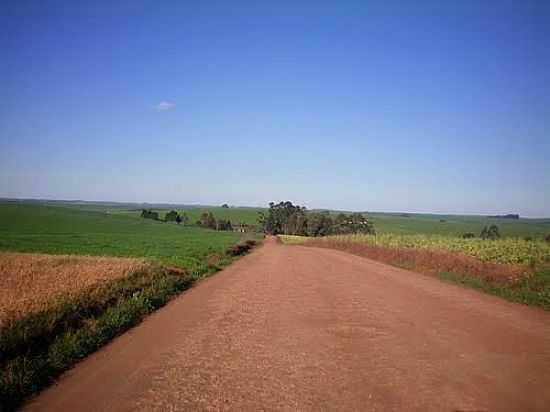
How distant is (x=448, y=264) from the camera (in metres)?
19.8

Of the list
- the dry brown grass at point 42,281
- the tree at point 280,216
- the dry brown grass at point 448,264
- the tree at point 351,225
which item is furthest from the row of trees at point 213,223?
the dry brown grass at point 42,281

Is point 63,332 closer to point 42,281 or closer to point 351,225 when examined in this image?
point 42,281

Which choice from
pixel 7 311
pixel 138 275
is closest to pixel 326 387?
pixel 7 311

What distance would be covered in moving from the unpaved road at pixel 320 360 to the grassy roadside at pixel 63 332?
0.32 metres

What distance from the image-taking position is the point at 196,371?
6.05 metres

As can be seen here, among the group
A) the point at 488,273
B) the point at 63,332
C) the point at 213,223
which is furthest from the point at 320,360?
the point at 213,223

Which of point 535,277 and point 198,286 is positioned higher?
point 535,277

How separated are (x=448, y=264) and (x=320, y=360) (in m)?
15.3

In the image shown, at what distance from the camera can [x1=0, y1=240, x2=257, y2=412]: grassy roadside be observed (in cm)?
565

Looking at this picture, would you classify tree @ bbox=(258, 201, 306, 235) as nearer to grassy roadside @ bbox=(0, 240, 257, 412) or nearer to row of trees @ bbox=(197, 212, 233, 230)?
row of trees @ bbox=(197, 212, 233, 230)

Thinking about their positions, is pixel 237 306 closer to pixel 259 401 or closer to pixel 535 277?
pixel 259 401

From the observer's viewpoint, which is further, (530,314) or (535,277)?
(535,277)

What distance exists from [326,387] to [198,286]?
10.5m

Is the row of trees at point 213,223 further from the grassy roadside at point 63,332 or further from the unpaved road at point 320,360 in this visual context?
the unpaved road at point 320,360
